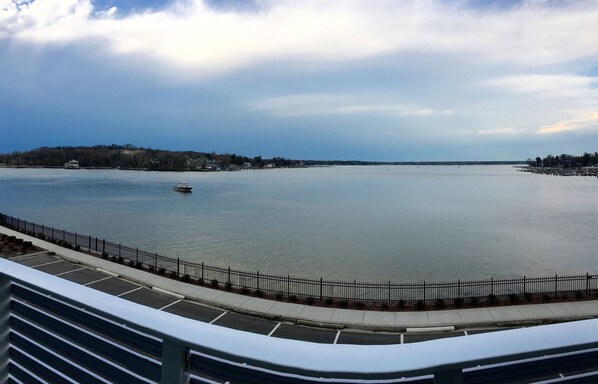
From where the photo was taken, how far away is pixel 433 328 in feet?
52.6

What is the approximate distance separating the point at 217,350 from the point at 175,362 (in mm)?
317

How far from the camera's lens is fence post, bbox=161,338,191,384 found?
6.54ft

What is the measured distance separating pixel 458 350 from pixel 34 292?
264 cm

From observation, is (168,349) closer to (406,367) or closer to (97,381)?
(97,381)

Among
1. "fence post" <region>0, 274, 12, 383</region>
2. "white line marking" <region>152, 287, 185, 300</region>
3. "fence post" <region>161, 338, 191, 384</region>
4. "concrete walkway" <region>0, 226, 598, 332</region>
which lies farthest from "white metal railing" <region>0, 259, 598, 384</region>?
"white line marking" <region>152, 287, 185, 300</region>

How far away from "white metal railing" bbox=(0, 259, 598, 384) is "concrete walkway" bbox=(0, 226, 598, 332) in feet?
47.8

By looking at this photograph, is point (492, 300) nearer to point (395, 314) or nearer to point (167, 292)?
point (395, 314)

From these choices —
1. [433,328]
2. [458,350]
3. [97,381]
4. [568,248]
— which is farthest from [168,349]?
[568,248]

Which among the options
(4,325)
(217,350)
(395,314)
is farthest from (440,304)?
(217,350)

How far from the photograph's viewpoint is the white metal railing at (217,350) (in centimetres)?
172

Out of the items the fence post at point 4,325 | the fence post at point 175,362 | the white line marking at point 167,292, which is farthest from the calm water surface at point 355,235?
the fence post at point 175,362

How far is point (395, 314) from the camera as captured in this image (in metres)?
17.6

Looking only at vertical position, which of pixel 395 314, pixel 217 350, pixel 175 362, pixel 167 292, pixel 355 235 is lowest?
pixel 355 235

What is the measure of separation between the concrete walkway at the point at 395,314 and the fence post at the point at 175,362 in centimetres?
1499
